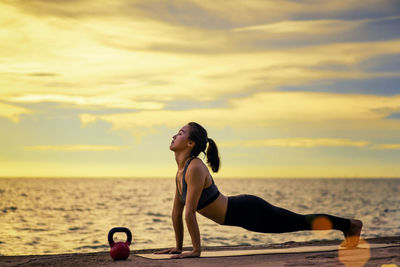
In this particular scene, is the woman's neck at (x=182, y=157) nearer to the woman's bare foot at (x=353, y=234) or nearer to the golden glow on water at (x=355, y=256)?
the golden glow on water at (x=355, y=256)

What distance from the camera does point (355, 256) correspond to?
563cm

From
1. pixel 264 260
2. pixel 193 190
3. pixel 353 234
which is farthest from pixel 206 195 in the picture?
pixel 353 234

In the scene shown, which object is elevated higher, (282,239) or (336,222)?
(336,222)

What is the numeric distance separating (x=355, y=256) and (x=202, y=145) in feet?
6.59

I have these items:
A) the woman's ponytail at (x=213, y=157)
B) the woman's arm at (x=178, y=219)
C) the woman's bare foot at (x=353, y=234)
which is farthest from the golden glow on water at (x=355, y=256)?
the woman's arm at (x=178, y=219)

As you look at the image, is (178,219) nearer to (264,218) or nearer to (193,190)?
(193,190)

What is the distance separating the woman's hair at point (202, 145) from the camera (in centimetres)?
591

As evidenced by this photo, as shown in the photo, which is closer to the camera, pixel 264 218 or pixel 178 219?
pixel 264 218

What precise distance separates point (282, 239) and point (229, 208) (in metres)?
12.7

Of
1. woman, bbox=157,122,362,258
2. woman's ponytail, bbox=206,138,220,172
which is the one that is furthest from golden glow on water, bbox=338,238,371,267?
woman's ponytail, bbox=206,138,220,172

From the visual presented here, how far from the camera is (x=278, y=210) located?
19.8 feet

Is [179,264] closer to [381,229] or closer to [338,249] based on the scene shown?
[338,249]

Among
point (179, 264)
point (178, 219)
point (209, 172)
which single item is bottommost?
point (179, 264)

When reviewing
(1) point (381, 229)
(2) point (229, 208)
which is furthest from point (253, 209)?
(1) point (381, 229)
